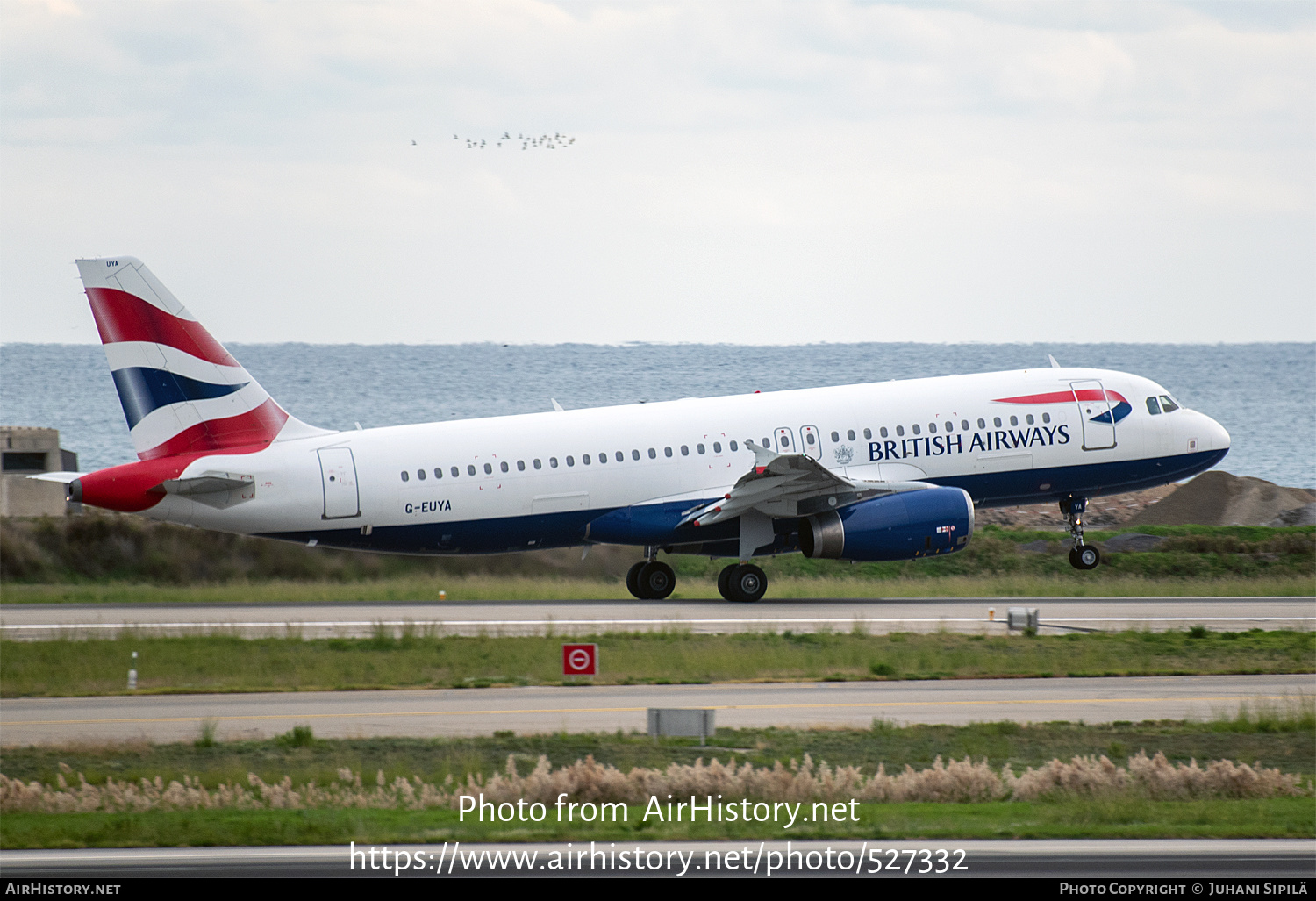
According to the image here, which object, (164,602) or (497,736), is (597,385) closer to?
(164,602)

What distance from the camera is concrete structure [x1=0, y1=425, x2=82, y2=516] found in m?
51.4

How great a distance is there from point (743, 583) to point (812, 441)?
12.2ft

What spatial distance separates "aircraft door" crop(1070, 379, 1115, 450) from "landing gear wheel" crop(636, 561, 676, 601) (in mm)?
10991

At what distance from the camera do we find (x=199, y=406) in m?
34.4

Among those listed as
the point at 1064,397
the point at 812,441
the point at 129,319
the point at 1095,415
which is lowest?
the point at 812,441

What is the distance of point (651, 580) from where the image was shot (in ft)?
126

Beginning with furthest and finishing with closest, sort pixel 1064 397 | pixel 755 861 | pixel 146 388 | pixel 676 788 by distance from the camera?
pixel 1064 397
pixel 146 388
pixel 676 788
pixel 755 861

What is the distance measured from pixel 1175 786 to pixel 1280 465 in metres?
102

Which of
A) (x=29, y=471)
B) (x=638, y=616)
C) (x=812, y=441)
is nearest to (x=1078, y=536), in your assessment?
(x=812, y=441)

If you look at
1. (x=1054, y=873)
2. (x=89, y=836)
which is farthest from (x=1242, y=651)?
(x=89, y=836)

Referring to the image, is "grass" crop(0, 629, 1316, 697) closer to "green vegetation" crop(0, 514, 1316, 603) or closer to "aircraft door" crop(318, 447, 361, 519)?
"aircraft door" crop(318, 447, 361, 519)

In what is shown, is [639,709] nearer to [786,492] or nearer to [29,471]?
[786,492]

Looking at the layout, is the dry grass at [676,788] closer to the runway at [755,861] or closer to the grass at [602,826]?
the grass at [602,826]

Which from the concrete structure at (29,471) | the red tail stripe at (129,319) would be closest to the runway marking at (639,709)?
the red tail stripe at (129,319)
